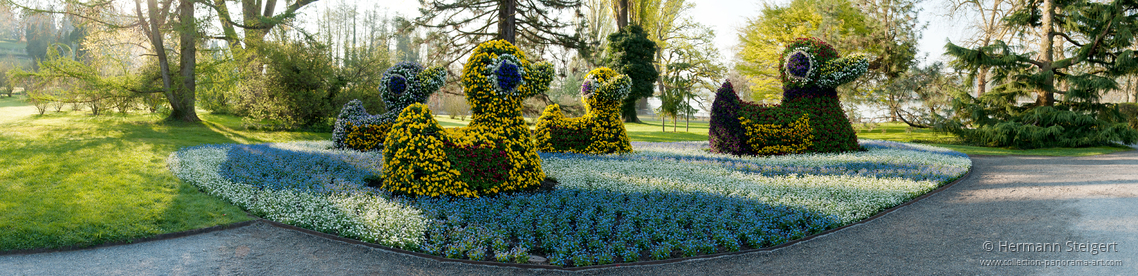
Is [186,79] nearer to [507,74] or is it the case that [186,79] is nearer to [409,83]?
[409,83]

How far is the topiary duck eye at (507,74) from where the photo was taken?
7.38 meters

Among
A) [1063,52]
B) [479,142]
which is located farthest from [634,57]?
[479,142]

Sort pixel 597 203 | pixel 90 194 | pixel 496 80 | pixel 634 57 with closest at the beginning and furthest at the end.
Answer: pixel 597 203, pixel 90 194, pixel 496 80, pixel 634 57

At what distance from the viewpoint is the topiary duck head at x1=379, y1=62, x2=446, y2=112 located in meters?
10.9

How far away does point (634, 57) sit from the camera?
2653 centimetres

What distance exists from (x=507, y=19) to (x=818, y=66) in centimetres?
1128

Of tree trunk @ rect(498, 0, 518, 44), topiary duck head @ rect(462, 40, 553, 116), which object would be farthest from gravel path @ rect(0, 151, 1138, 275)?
tree trunk @ rect(498, 0, 518, 44)

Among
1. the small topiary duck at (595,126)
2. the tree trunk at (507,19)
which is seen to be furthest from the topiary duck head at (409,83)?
the tree trunk at (507,19)

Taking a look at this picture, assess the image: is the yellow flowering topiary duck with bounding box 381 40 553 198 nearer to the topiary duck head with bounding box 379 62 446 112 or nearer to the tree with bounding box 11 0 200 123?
the topiary duck head with bounding box 379 62 446 112

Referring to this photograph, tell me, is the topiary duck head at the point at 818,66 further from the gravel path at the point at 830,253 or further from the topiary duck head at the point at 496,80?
the topiary duck head at the point at 496,80

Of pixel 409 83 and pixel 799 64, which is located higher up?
pixel 799 64

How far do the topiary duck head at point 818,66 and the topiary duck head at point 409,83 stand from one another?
26.9ft

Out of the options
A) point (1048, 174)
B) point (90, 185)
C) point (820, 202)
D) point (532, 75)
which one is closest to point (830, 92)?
point (1048, 174)

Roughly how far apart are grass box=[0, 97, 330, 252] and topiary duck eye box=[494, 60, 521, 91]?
372cm
